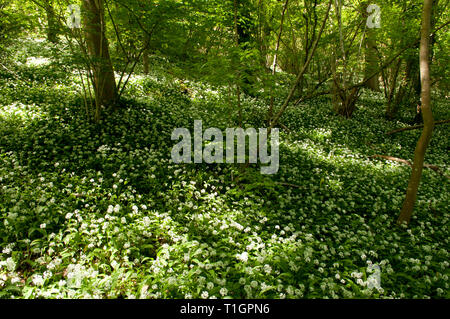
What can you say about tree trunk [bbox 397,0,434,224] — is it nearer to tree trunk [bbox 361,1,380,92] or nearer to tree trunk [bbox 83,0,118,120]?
tree trunk [bbox 83,0,118,120]

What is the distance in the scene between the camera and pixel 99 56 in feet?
21.8

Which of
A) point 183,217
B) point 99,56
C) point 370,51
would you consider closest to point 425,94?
point 183,217

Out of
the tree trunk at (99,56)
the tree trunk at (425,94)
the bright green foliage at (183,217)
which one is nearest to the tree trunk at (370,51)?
the bright green foliage at (183,217)

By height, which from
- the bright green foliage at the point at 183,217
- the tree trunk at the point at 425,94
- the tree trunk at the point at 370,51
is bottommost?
the bright green foliage at the point at 183,217

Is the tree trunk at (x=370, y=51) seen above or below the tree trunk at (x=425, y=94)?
above

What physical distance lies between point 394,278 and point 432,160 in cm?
739

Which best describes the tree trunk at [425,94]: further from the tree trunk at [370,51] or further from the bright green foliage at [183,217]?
the tree trunk at [370,51]

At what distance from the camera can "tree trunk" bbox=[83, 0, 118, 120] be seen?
664 centimetres

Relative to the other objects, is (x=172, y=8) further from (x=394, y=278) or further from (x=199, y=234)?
(x=394, y=278)

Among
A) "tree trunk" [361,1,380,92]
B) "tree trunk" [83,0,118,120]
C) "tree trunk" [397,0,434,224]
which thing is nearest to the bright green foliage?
"tree trunk" [83,0,118,120]

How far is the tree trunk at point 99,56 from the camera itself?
6.64 m

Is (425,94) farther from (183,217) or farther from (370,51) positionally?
(370,51)

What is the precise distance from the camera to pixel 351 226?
193 inches

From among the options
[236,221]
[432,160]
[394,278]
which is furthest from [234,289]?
[432,160]
